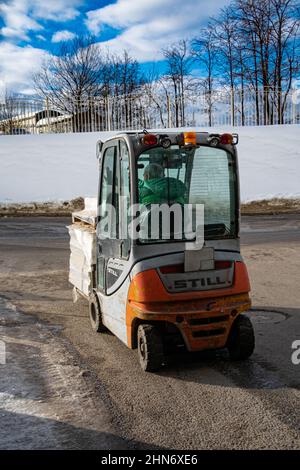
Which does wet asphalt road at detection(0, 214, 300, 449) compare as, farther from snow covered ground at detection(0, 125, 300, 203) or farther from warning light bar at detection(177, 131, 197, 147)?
snow covered ground at detection(0, 125, 300, 203)

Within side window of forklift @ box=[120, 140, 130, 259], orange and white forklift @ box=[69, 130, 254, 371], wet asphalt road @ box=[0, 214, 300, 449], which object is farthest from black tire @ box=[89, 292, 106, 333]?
side window of forklift @ box=[120, 140, 130, 259]

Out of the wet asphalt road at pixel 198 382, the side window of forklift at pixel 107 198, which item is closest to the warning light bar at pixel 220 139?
the side window of forklift at pixel 107 198

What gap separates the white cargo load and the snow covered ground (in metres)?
13.8

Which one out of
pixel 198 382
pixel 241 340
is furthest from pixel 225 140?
pixel 198 382

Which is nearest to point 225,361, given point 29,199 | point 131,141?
point 131,141

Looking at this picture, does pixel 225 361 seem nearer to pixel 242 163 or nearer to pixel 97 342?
pixel 97 342

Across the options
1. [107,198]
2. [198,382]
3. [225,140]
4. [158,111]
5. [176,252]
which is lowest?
[198,382]

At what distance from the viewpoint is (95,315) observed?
6.49m

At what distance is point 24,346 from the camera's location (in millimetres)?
6062

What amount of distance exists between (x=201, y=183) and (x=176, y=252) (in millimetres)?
820

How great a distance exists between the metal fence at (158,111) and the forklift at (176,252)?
2333cm

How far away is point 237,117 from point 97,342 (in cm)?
2385

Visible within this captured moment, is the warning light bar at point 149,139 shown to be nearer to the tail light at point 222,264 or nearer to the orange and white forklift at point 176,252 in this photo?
the orange and white forklift at point 176,252

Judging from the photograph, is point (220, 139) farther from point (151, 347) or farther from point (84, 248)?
point (84, 248)
